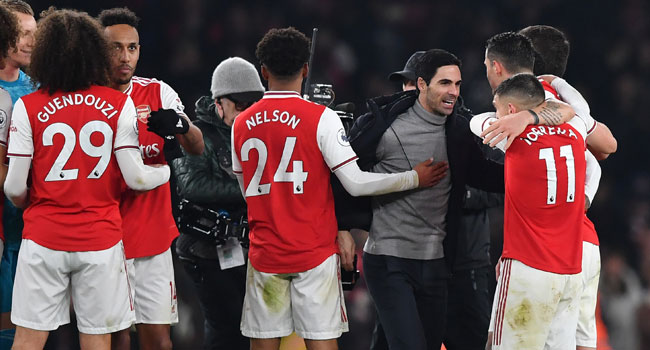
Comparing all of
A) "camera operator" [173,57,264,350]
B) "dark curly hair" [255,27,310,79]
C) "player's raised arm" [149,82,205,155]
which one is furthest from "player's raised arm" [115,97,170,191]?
"camera operator" [173,57,264,350]

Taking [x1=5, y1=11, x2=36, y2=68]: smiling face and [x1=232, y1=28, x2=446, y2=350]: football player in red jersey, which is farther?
[x1=5, y1=11, x2=36, y2=68]: smiling face

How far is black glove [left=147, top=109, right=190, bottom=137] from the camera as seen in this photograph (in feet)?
13.5

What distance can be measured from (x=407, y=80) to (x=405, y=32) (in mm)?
5023

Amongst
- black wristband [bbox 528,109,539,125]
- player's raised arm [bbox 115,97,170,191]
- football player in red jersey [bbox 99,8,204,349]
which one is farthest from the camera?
football player in red jersey [bbox 99,8,204,349]

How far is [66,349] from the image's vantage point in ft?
23.5

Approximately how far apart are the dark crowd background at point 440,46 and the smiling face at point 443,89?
4.33 m

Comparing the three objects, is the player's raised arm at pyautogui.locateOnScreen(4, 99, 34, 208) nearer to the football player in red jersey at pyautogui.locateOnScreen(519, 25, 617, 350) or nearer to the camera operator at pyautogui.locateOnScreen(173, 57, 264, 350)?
the camera operator at pyautogui.locateOnScreen(173, 57, 264, 350)

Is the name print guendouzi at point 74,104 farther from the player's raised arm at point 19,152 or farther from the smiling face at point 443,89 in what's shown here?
the smiling face at point 443,89

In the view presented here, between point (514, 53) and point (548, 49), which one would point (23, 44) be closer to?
point (514, 53)

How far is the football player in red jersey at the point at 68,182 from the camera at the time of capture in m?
3.92

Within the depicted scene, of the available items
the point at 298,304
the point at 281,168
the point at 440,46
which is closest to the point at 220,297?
the point at 298,304

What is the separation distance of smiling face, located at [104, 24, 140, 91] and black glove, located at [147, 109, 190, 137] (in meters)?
0.50

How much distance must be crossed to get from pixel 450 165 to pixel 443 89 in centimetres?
39

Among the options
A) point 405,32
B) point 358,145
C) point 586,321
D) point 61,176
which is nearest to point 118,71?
point 61,176
